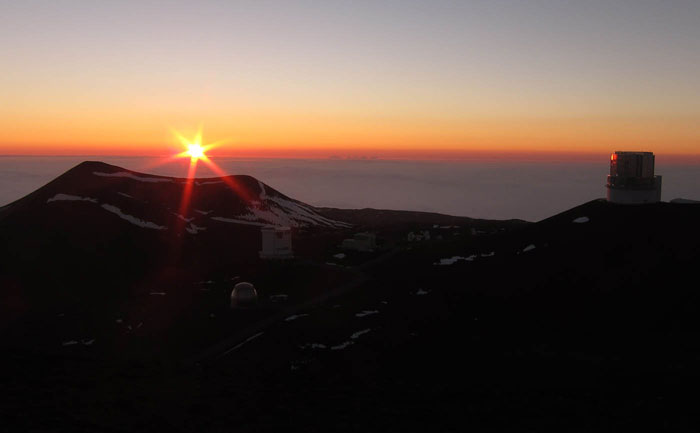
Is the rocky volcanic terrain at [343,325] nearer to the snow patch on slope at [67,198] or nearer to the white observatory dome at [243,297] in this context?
the snow patch on slope at [67,198]

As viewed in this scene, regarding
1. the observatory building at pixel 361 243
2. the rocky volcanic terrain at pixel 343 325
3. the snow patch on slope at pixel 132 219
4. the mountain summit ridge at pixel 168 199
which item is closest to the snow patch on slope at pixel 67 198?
the mountain summit ridge at pixel 168 199

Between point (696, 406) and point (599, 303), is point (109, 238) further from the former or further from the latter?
point (696, 406)

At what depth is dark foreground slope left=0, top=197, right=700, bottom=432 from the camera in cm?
2723

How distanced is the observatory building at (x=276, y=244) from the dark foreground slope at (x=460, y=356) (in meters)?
9.49

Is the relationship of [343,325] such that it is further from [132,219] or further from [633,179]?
[132,219]

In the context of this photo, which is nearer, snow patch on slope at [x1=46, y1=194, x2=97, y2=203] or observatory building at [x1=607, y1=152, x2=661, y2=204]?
observatory building at [x1=607, y1=152, x2=661, y2=204]

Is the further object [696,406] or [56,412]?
[696,406]

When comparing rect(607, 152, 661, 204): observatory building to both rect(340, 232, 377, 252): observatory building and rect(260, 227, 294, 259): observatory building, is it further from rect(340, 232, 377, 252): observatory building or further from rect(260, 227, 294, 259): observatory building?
rect(260, 227, 294, 259): observatory building

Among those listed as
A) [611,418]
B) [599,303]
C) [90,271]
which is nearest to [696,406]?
[611,418]

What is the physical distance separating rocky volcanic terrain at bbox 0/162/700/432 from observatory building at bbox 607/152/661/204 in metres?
2.06

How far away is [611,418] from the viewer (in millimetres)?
28234

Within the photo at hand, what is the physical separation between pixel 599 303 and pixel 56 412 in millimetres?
46141

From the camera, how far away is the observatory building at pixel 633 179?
6881 cm

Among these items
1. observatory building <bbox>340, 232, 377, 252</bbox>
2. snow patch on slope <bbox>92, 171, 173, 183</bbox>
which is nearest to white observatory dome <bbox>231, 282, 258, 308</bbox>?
observatory building <bbox>340, 232, 377, 252</bbox>
